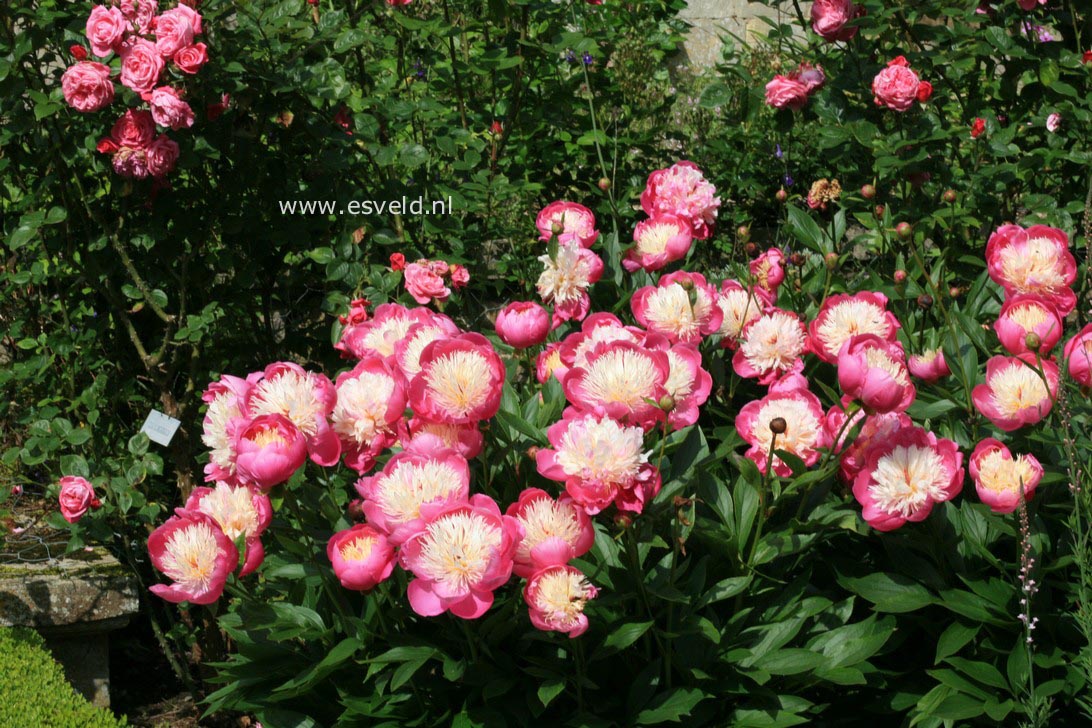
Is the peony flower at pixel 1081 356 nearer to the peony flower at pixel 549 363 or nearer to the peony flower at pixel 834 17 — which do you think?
the peony flower at pixel 549 363

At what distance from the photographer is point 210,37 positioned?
3037mm

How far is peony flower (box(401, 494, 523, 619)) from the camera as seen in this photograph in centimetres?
151

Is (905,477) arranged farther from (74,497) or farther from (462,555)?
(74,497)

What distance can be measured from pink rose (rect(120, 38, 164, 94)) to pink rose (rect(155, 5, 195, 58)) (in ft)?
0.08

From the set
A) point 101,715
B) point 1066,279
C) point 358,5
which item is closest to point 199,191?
point 358,5

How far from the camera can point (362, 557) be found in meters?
1.65

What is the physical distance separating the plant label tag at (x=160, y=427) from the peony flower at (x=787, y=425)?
1.61m

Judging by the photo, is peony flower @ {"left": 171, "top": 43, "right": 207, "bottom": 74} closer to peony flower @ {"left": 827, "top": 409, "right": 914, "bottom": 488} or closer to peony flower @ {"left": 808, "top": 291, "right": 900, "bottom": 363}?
peony flower @ {"left": 808, "top": 291, "right": 900, "bottom": 363}

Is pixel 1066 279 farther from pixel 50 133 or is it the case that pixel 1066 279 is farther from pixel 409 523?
pixel 50 133

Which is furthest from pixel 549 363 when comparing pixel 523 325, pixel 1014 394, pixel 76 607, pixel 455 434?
pixel 76 607

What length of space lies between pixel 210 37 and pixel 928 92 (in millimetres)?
1766

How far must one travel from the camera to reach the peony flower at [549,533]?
158 cm

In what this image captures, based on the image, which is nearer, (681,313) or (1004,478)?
(1004,478)

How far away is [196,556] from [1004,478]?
1.17m
